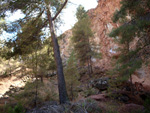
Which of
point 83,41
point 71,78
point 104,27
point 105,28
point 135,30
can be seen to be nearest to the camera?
point 135,30

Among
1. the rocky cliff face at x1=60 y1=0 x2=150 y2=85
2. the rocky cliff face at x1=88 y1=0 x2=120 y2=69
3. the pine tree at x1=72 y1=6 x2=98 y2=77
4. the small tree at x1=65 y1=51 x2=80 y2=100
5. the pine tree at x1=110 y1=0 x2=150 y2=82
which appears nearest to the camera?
the pine tree at x1=110 y1=0 x2=150 y2=82

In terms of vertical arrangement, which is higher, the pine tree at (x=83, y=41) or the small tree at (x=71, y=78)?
the pine tree at (x=83, y=41)

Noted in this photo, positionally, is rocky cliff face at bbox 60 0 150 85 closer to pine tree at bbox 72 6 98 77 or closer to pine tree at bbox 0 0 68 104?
pine tree at bbox 72 6 98 77

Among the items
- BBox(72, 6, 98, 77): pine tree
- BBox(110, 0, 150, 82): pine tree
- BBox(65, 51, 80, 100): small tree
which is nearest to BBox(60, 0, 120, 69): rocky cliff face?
BBox(72, 6, 98, 77): pine tree

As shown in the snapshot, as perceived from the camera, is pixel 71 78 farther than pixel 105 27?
No

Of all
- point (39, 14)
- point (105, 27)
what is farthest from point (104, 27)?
point (39, 14)

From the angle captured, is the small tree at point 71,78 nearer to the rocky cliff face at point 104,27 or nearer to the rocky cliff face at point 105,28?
the rocky cliff face at point 105,28

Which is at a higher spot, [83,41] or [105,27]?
[105,27]

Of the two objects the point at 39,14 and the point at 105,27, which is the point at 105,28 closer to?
the point at 105,27

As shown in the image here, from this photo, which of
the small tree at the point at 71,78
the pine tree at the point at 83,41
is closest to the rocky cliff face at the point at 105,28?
the pine tree at the point at 83,41

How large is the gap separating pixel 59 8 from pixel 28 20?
229 cm

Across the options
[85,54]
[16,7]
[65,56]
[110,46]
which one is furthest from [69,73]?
[65,56]

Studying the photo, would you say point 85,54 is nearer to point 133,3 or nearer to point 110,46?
point 110,46

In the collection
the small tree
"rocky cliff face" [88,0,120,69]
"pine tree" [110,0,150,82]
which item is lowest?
the small tree
